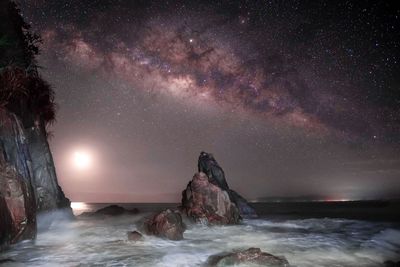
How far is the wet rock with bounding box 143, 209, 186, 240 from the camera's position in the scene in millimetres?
18609

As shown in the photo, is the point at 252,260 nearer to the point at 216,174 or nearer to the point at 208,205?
the point at 208,205

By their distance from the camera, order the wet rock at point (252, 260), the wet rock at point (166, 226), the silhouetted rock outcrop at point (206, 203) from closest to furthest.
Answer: the wet rock at point (252, 260) → the wet rock at point (166, 226) → the silhouetted rock outcrop at point (206, 203)

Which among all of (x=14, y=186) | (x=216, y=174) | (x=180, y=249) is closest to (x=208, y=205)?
(x=216, y=174)

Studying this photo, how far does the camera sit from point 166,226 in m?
18.8

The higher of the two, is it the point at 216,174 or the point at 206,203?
the point at 216,174

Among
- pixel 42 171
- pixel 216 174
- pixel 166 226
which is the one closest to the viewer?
pixel 166 226

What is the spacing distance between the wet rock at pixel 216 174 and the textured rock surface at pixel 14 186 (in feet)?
58.9

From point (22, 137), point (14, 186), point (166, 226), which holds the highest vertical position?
point (22, 137)

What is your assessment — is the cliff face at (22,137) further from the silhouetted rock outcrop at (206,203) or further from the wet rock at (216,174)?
the wet rock at (216,174)

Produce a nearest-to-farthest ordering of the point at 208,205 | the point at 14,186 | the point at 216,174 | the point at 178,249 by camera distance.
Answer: the point at 14,186, the point at 178,249, the point at 208,205, the point at 216,174

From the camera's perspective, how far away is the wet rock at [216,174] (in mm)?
32594

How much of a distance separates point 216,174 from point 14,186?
21770mm

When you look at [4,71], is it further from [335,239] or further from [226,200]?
[335,239]

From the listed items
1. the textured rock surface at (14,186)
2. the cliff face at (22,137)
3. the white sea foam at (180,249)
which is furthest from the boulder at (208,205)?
the textured rock surface at (14,186)
